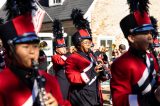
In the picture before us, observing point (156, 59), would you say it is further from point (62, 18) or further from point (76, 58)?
point (62, 18)

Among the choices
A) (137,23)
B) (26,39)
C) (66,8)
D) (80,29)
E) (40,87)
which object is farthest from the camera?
(66,8)

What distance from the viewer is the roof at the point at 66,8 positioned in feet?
73.0

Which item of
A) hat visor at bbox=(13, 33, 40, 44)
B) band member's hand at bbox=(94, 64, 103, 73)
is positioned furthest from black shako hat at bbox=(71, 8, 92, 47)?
hat visor at bbox=(13, 33, 40, 44)

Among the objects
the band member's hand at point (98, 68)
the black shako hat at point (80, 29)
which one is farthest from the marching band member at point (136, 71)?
the black shako hat at point (80, 29)

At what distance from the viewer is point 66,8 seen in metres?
24.2

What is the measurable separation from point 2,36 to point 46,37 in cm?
1625

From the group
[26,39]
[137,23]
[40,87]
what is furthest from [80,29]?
[40,87]

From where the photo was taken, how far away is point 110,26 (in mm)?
22203

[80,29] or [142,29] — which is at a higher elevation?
[142,29]

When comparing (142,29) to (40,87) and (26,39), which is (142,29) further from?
(40,87)

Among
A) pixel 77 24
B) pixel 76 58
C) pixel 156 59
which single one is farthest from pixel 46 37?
pixel 156 59

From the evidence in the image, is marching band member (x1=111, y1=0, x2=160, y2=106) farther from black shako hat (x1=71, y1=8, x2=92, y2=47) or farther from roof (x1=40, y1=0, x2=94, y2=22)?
roof (x1=40, y1=0, x2=94, y2=22)

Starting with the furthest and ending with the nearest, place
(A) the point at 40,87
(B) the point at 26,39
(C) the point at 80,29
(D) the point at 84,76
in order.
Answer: (C) the point at 80,29, (D) the point at 84,76, (B) the point at 26,39, (A) the point at 40,87

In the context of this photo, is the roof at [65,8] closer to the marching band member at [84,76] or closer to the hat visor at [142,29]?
the marching band member at [84,76]
